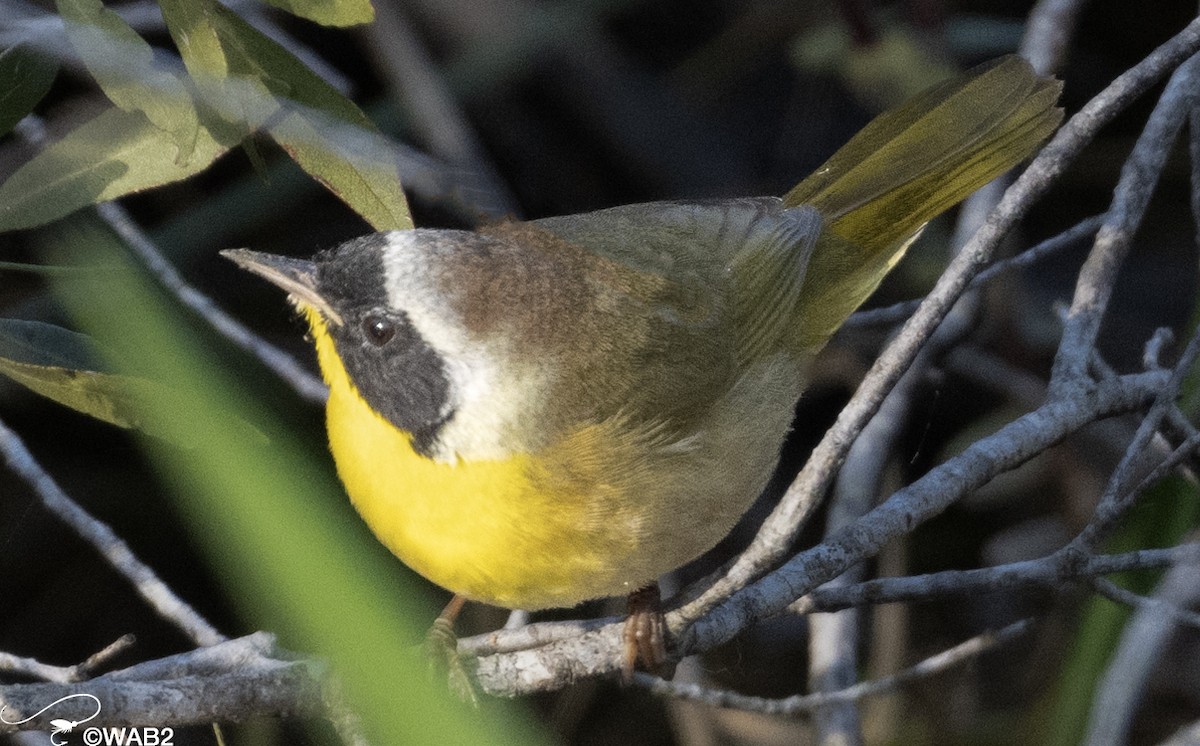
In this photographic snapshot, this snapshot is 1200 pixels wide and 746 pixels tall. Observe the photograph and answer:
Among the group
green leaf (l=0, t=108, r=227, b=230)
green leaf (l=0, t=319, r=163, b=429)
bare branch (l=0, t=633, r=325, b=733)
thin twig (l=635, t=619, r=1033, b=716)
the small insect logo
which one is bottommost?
the small insect logo

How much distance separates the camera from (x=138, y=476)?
12.6 feet

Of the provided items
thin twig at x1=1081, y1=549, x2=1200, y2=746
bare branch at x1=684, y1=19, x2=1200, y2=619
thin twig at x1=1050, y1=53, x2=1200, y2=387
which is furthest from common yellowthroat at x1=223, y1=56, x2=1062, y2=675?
thin twig at x1=1081, y1=549, x2=1200, y2=746

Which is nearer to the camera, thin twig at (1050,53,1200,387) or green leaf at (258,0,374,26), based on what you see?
green leaf at (258,0,374,26)

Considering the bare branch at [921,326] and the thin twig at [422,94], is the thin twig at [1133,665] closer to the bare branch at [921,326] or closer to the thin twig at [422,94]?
the bare branch at [921,326]

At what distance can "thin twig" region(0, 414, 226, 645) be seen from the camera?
6.86 ft

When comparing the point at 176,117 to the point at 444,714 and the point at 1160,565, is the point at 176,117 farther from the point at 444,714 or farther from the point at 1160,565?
the point at 1160,565

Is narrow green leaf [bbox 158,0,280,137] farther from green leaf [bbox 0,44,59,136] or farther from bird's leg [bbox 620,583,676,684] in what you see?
bird's leg [bbox 620,583,676,684]

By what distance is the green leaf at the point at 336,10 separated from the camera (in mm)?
1754

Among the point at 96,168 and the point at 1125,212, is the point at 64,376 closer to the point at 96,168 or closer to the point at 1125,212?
the point at 96,168

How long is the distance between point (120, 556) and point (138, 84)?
79 cm

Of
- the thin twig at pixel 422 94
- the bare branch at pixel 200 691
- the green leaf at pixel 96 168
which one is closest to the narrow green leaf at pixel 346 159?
the green leaf at pixel 96 168

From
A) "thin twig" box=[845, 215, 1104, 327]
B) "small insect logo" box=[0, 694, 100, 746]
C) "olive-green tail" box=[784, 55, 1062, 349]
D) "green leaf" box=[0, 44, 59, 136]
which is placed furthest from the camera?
"olive-green tail" box=[784, 55, 1062, 349]

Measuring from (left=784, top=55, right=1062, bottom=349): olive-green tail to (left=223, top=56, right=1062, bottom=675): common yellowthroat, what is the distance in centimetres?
40

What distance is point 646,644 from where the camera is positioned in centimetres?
216
